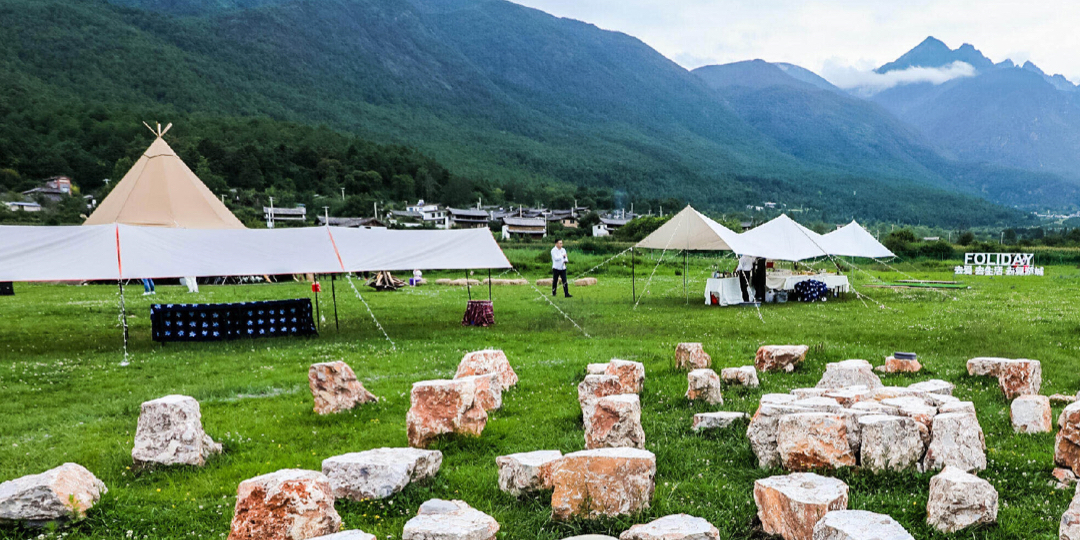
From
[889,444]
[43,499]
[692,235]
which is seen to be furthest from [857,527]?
[692,235]

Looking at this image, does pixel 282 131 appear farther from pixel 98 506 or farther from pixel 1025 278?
pixel 98 506

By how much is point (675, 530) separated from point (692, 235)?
1734 centimetres

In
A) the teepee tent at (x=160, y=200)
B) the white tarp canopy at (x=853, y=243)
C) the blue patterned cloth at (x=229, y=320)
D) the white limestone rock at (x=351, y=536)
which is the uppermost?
the teepee tent at (x=160, y=200)

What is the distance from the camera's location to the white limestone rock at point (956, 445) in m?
5.02

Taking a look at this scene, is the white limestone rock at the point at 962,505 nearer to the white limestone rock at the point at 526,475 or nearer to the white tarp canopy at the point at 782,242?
the white limestone rock at the point at 526,475

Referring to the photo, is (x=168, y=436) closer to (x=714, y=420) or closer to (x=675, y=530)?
(x=675, y=530)

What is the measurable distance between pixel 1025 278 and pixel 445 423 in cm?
3573

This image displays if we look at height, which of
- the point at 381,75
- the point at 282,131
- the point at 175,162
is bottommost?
the point at 175,162

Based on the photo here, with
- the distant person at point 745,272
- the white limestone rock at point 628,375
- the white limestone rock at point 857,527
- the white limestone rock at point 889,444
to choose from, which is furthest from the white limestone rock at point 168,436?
the distant person at point 745,272

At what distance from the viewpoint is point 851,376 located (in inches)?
299

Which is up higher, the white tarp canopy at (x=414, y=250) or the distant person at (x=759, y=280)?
the white tarp canopy at (x=414, y=250)

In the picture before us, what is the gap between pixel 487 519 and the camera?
3.98m

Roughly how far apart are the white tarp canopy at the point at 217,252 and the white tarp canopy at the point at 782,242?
27.1 feet

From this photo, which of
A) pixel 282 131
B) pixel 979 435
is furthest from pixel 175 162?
pixel 282 131
